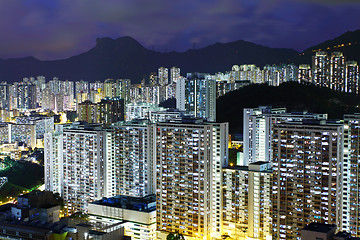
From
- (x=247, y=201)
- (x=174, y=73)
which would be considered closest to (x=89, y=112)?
(x=174, y=73)

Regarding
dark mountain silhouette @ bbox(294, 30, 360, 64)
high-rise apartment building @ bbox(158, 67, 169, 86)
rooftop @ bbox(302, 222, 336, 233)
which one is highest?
dark mountain silhouette @ bbox(294, 30, 360, 64)

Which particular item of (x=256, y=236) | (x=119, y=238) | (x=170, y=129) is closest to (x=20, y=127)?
(x=170, y=129)

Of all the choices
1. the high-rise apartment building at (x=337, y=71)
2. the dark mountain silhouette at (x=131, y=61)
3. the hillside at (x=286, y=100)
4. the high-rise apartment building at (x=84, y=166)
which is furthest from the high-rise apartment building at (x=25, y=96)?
the high-rise apartment building at (x=337, y=71)

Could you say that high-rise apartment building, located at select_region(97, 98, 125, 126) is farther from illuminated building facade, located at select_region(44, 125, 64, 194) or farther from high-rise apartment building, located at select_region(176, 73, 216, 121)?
illuminated building facade, located at select_region(44, 125, 64, 194)

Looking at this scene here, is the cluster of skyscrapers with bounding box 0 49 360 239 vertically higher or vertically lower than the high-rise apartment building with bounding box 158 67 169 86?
lower

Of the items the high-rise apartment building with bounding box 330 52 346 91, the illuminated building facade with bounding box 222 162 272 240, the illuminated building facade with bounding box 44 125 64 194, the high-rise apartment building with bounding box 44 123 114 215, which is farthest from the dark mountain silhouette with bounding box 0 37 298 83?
the illuminated building facade with bounding box 222 162 272 240
